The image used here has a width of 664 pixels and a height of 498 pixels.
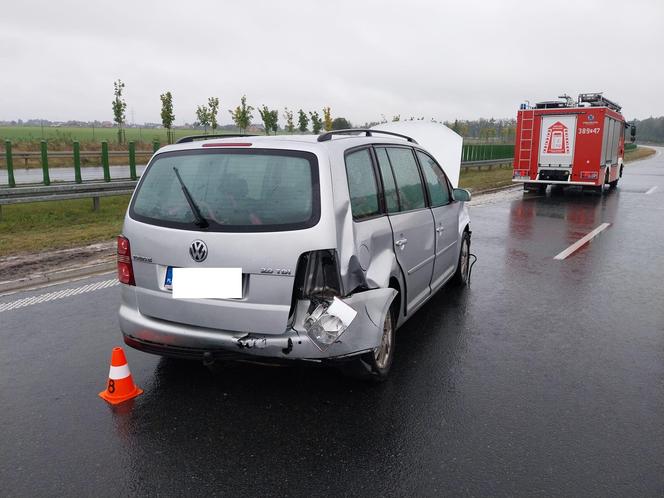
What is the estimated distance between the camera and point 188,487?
301 centimetres

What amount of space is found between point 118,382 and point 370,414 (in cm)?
171

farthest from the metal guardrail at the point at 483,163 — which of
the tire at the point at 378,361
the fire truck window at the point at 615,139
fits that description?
the tire at the point at 378,361

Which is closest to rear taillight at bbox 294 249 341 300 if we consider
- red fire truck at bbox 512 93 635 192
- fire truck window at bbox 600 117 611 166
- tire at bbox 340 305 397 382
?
tire at bbox 340 305 397 382

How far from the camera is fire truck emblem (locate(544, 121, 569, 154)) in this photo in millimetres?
19016

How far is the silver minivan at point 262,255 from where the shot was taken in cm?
358

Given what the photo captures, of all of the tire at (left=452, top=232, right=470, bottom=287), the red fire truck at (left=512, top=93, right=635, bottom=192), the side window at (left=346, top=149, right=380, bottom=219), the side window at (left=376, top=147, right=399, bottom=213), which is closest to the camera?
the side window at (left=346, top=149, right=380, bottom=219)

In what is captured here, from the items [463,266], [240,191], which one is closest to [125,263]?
[240,191]

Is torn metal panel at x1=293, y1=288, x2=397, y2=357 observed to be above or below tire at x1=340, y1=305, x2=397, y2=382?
above

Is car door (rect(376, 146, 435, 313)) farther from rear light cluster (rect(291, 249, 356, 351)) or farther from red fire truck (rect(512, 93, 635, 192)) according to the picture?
red fire truck (rect(512, 93, 635, 192))

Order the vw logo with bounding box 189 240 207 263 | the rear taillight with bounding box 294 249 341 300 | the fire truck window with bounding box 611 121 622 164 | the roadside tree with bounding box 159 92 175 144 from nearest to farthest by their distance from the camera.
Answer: the rear taillight with bounding box 294 249 341 300 < the vw logo with bounding box 189 240 207 263 < the fire truck window with bounding box 611 121 622 164 < the roadside tree with bounding box 159 92 175 144

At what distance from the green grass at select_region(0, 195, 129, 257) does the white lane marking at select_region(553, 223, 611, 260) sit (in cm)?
734

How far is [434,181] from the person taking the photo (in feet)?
19.0

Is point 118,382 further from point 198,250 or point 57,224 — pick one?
point 57,224

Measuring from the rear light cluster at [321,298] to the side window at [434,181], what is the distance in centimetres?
217
